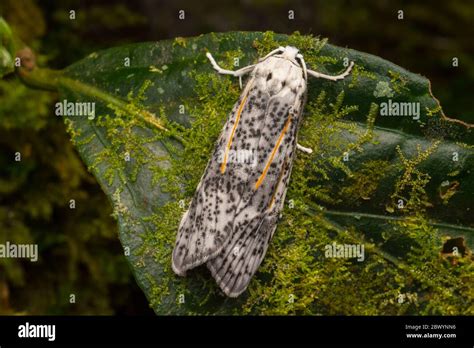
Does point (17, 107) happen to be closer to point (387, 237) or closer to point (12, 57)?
point (12, 57)
